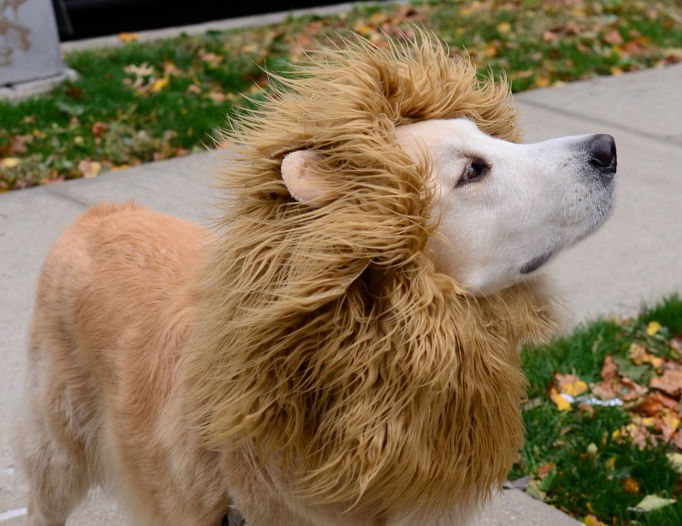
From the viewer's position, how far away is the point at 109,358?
9.73 feet

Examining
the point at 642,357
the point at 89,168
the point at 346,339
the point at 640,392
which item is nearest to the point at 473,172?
the point at 346,339

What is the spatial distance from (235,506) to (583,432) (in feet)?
7.03

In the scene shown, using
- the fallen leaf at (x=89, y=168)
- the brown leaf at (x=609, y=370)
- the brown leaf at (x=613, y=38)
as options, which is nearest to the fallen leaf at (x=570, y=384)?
the brown leaf at (x=609, y=370)

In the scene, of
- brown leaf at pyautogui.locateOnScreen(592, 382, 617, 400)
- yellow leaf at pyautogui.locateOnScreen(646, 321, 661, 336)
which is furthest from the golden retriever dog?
yellow leaf at pyautogui.locateOnScreen(646, 321, 661, 336)

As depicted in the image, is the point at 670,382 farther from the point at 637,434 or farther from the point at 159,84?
the point at 159,84

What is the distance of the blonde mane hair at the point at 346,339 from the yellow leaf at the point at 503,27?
7.85 meters

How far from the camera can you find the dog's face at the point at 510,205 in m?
2.47

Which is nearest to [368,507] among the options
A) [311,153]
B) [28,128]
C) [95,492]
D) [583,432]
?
[311,153]

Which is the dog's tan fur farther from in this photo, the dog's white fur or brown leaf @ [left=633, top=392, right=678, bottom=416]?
brown leaf @ [left=633, top=392, right=678, bottom=416]

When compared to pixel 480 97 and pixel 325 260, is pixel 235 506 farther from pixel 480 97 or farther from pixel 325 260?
pixel 480 97

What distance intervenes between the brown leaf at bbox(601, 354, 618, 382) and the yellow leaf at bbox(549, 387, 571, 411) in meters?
0.32

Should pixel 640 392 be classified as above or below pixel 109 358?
below

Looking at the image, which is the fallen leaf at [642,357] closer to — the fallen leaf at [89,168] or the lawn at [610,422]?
the lawn at [610,422]

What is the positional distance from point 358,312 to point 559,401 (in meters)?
2.29
